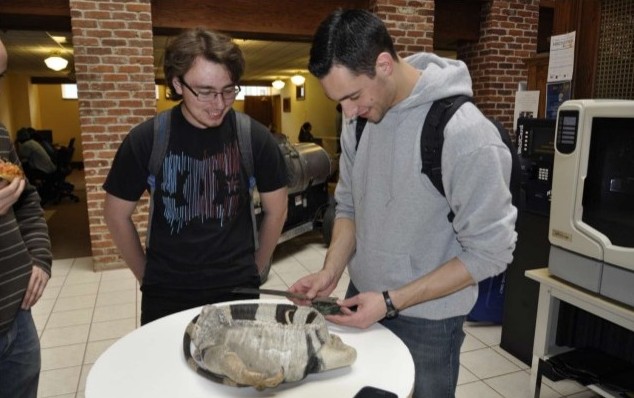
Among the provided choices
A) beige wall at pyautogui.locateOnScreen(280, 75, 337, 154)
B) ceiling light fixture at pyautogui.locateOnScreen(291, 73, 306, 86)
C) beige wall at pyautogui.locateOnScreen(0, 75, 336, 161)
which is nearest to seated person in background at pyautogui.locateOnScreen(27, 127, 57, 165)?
beige wall at pyautogui.locateOnScreen(0, 75, 336, 161)

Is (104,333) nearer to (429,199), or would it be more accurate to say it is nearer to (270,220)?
(270,220)

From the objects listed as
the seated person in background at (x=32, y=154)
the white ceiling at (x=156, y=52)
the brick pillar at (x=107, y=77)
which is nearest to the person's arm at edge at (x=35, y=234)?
the brick pillar at (x=107, y=77)

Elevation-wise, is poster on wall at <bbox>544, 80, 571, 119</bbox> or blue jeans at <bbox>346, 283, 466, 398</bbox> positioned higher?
poster on wall at <bbox>544, 80, 571, 119</bbox>

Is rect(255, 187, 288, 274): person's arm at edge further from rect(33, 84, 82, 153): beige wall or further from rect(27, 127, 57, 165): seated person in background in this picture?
rect(33, 84, 82, 153): beige wall

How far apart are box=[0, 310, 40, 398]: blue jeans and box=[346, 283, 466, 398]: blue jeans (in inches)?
49.3

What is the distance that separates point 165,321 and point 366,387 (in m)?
0.62

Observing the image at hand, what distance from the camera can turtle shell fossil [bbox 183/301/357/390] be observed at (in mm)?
1014

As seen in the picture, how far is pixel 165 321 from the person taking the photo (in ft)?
4.43

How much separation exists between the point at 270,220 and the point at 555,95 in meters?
1.83

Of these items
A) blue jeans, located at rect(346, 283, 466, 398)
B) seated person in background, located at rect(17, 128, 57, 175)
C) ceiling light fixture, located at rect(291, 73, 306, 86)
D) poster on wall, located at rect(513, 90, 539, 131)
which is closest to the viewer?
blue jeans, located at rect(346, 283, 466, 398)

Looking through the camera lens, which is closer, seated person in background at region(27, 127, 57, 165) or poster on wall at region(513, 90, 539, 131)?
poster on wall at region(513, 90, 539, 131)

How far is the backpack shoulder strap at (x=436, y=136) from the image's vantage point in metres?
1.22

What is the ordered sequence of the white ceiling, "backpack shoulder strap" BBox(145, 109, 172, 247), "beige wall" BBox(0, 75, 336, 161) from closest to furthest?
"backpack shoulder strap" BBox(145, 109, 172, 247) < the white ceiling < "beige wall" BBox(0, 75, 336, 161)

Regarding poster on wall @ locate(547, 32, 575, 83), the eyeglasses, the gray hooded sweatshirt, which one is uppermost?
poster on wall @ locate(547, 32, 575, 83)
